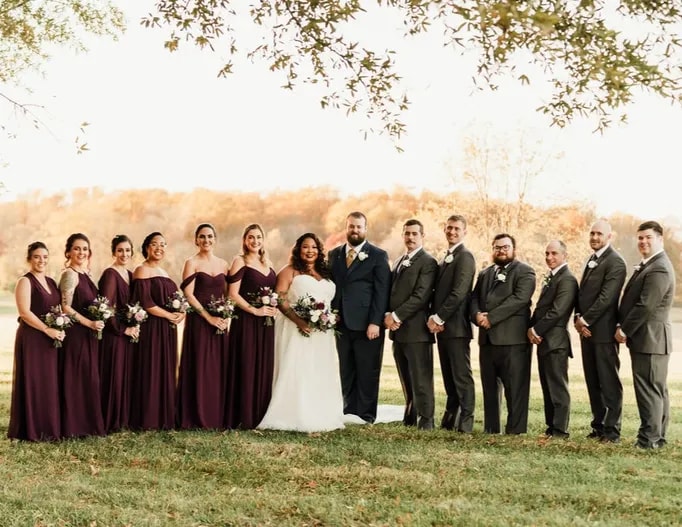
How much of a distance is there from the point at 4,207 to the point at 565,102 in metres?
23.9

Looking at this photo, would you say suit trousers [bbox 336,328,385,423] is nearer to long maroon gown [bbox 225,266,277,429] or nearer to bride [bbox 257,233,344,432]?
bride [bbox 257,233,344,432]

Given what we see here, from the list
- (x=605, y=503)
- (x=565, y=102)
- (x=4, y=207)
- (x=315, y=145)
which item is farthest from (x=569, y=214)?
(x=605, y=503)

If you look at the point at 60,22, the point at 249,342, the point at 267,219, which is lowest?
the point at 249,342

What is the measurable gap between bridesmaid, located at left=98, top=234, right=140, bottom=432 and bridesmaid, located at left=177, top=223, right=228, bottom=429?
0.62 metres

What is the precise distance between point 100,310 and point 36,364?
0.85 meters

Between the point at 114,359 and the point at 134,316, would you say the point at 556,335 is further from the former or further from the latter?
the point at 114,359

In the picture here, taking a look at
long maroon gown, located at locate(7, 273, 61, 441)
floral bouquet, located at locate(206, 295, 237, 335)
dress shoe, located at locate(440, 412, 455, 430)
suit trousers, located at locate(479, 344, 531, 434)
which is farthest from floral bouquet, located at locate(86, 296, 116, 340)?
suit trousers, located at locate(479, 344, 531, 434)

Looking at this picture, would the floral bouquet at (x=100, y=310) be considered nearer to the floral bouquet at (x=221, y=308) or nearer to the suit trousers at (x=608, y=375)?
the floral bouquet at (x=221, y=308)

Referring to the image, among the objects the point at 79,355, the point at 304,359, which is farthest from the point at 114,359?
the point at 304,359

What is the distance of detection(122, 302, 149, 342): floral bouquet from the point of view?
9602 millimetres

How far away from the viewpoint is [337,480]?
7.50m

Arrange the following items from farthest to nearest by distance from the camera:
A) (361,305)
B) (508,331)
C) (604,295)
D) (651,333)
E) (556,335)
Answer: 1. (361,305)
2. (508,331)
3. (556,335)
4. (604,295)
5. (651,333)

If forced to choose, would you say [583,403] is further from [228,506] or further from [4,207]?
[4,207]

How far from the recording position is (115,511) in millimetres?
6582
